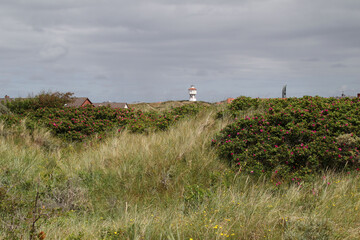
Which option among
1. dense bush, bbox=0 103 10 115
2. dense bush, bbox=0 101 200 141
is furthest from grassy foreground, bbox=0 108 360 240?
dense bush, bbox=0 103 10 115

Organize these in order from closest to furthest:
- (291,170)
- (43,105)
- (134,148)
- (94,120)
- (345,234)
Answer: (345,234), (291,170), (134,148), (94,120), (43,105)

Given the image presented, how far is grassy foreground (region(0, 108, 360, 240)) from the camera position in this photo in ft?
14.7

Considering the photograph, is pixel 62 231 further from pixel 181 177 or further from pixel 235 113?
pixel 235 113

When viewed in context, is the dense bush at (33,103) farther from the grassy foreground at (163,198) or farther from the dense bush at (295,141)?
the dense bush at (295,141)

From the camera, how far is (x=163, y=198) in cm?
656

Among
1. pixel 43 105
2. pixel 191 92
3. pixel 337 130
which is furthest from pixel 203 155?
pixel 191 92

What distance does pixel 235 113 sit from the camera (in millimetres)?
10734

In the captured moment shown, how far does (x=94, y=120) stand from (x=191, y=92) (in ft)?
106

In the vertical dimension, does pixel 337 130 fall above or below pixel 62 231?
above

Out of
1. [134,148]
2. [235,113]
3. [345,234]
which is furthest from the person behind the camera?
[235,113]

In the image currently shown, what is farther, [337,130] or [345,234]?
[337,130]

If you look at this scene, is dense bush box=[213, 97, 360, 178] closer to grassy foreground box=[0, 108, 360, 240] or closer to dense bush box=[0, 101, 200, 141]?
grassy foreground box=[0, 108, 360, 240]

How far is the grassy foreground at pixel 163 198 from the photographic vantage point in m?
4.48

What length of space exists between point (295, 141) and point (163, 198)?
3.61m
